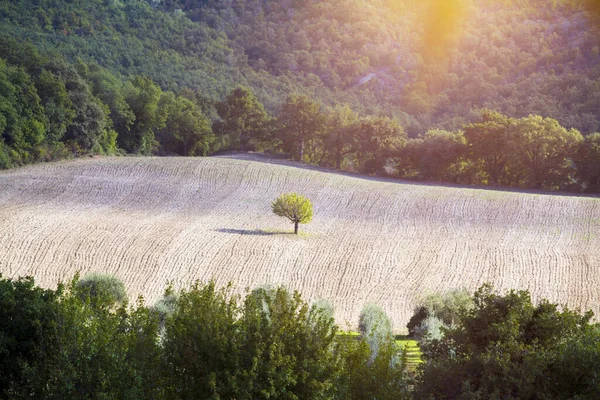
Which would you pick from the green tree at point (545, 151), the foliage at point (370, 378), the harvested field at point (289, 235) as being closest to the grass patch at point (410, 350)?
the foliage at point (370, 378)

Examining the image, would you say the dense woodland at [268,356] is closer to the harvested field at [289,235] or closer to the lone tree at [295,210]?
the harvested field at [289,235]

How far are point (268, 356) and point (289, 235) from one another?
85.9ft

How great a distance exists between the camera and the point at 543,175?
56.0 m

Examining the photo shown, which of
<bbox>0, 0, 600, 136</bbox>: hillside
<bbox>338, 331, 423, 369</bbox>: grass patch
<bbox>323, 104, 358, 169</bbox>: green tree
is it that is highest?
<bbox>0, 0, 600, 136</bbox>: hillside

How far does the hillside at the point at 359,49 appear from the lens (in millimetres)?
89500

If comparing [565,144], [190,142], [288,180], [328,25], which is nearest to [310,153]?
[190,142]

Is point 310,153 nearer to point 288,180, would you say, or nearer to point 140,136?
point 140,136

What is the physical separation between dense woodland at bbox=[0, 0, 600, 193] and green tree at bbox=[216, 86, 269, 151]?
15 centimetres

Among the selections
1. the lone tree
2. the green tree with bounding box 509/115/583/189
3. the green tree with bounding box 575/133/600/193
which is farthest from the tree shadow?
the green tree with bounding box 575/133/600/193

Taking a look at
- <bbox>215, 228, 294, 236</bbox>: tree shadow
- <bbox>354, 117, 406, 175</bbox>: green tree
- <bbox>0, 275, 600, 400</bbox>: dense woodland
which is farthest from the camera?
<bbox>354, 117, 406, 175</bbox>: green tree

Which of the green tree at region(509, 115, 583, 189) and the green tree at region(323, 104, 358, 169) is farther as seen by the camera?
the green tree at region(323, 104, 358, 169)

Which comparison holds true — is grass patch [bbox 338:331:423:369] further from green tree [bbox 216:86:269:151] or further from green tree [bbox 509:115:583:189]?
green tree [bbox 216:86:269:151]

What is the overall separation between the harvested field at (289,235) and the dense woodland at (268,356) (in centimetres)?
1350

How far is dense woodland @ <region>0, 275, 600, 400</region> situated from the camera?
13.7 m
